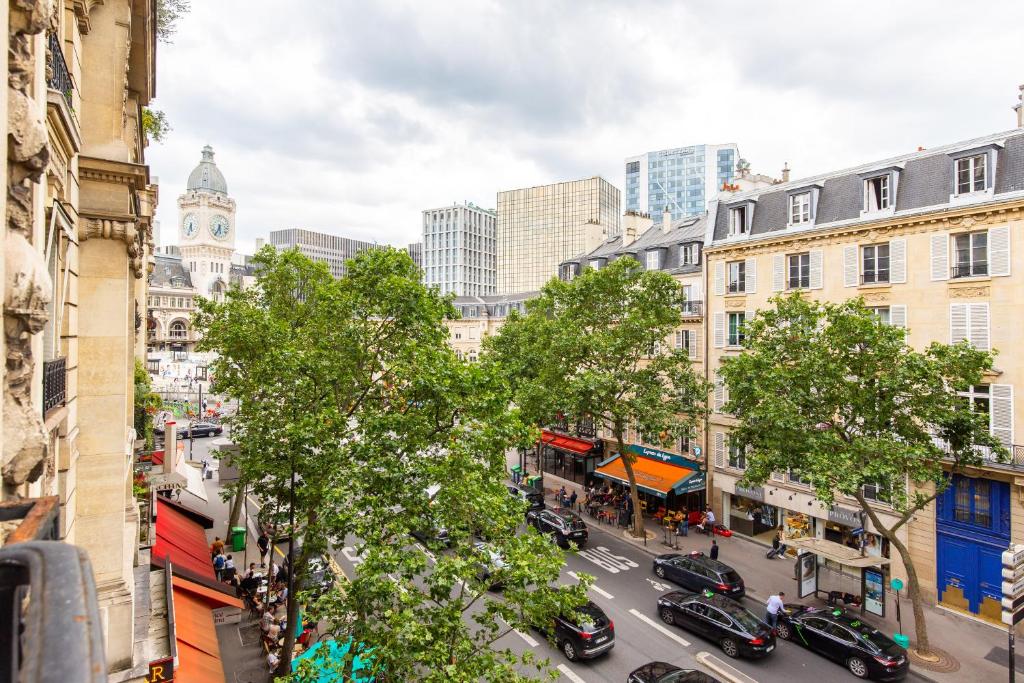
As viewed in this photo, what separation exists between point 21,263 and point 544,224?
118369 millimetres

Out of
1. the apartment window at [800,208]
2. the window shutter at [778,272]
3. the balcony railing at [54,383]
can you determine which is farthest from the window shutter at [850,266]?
the balcony railing at [54,383]

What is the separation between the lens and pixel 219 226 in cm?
11944

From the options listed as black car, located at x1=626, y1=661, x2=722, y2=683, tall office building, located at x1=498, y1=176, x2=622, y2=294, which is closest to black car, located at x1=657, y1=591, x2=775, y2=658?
black car, located at x1=626, y1=661, x2=722, y2=683

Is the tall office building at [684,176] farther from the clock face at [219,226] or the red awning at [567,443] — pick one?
the red awning at [567,443]

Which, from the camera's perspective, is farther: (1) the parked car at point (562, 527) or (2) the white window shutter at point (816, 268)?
(1) the parked car at point (562, 527)

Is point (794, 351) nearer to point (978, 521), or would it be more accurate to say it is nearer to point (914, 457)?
point (914, 457)

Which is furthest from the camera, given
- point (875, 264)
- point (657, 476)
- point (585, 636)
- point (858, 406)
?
point (657, 476)

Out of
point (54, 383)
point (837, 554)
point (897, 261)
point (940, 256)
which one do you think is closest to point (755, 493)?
point (837, 554)

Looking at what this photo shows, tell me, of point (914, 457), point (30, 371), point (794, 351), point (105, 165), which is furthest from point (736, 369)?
point (30, 371)

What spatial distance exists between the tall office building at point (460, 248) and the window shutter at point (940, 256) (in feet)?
384

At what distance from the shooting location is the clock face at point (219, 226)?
11825 centimetres

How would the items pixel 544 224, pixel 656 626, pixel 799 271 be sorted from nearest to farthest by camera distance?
pixel 656 626
pixel 799 271
pixel 544 224

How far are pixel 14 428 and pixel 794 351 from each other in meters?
20.2

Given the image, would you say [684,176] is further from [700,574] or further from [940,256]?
[700,574]
